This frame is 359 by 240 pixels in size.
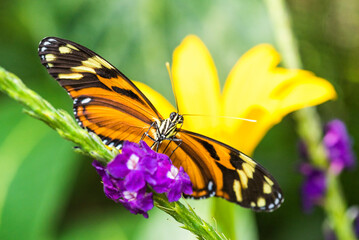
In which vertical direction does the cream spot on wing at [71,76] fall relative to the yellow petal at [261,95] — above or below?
below

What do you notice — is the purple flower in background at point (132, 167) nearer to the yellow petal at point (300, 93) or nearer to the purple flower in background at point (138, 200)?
the purple flower in background at point (138, 200)

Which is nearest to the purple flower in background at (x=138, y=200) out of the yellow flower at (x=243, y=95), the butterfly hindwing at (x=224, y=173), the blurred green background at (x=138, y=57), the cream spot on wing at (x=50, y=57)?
the butterfly hindwing at (x=224, y=173)

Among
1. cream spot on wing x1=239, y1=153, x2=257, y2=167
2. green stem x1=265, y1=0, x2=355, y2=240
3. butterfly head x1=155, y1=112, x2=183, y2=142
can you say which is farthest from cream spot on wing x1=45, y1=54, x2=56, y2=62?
green stem x1=265, y1=0, x2=355, y2=240

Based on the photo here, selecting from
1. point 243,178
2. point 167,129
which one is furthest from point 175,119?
point 243,178

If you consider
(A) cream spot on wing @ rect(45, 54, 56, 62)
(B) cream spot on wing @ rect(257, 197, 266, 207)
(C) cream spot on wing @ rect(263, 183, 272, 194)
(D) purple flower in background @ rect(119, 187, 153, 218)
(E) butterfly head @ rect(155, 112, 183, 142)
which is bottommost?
(D) purple flower in background @ rect(119, 187, 153, 218)

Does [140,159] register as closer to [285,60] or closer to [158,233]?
[285,60]

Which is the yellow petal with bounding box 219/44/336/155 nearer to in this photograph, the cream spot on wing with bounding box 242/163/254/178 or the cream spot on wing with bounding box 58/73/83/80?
the cream spot on wing with bounding box 242/163/254/178

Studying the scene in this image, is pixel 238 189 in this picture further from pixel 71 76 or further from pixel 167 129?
pixel 71 76
